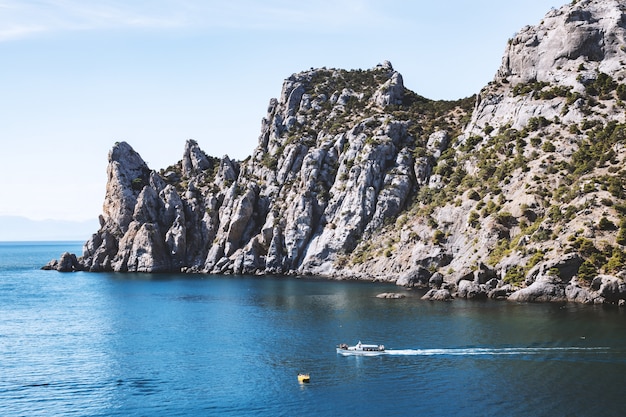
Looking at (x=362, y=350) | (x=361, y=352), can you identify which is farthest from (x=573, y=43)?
(x=361, y=352)

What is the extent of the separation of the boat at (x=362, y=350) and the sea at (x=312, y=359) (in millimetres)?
1091

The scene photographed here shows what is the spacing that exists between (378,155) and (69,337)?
377 ft

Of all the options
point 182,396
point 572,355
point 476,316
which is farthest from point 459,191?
point 182,396

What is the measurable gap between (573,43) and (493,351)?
125999 mm

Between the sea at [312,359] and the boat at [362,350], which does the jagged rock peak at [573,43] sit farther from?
the boat at [362,350]

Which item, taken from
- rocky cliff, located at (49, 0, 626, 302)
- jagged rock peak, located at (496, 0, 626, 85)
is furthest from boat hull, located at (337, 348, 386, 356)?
jagged rock peak, located at (496, 0, 626, 85)

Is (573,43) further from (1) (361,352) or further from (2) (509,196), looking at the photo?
(1) (361,352)

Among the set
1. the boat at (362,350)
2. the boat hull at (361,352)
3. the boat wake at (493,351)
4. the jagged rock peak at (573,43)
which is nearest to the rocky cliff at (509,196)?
the jagged rock peak at (573,43)

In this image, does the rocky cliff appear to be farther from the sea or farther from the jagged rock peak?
the sea

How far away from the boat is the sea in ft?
3.58

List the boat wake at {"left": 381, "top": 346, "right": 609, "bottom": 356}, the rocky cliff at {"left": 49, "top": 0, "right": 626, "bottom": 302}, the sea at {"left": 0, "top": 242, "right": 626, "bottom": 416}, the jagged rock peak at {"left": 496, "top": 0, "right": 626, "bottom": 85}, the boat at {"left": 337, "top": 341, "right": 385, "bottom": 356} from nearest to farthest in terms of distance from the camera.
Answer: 1. the sea at {"left": 0, "top": 242, "right": 626, "bottom": 416}
2. the boat wake at {"left": 381, "top": 346, "right": 609, "bottom": 356}
3. the boat at {"left": 337, "top": 341, "right": 385, "bottom": 356}
4. the rocky cliff at {"left": 49, "top": 0, "right": 626, "bottom": 302}
5. the jagged rock peak at {"left": 496, "top": 0, "right": 626, "bottom": 85}

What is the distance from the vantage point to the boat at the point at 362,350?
83.6 meters

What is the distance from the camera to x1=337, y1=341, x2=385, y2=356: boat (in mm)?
83562

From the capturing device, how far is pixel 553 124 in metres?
166
